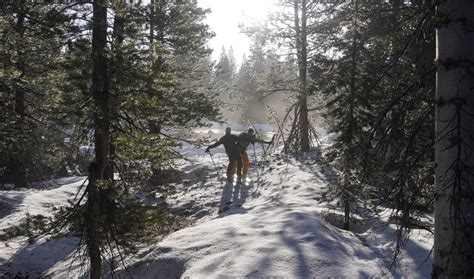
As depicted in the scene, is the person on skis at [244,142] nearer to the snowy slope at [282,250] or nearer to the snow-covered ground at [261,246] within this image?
the snow-covered ground at [261,246]

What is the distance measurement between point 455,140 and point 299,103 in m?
17.8

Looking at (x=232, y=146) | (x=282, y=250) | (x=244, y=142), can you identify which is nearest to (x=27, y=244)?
(x=232, y=146)

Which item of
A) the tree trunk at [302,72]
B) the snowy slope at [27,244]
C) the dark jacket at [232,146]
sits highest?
the tree trunk at [302,72]

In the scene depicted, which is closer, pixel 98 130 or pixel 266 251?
pixel 266 251

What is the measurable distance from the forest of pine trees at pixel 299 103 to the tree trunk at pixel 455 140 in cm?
1

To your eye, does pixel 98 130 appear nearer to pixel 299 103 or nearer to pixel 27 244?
pixel 27 244

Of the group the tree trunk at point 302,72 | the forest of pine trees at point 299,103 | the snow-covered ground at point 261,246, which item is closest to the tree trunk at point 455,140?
the forest of pine trees at point 299,103

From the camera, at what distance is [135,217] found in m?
7.09

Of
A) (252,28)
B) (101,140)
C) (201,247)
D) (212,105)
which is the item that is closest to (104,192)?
(101,140)

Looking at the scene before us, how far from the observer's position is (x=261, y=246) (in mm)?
6859

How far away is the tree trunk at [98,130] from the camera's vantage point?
22.1 feet

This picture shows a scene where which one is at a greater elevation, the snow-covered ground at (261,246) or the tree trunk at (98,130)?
the tree trunk at (98,130)

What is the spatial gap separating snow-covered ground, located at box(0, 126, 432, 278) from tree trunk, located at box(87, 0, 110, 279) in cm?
58

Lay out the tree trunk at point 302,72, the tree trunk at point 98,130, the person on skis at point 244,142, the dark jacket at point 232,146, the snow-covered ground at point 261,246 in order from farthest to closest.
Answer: the tree trunk at point 302,72 < the person on skis at point 244,142 < the dark jacket at point 232,146 < the tree trunk at point 98,130 < the snow-covered ground at point 261,246
